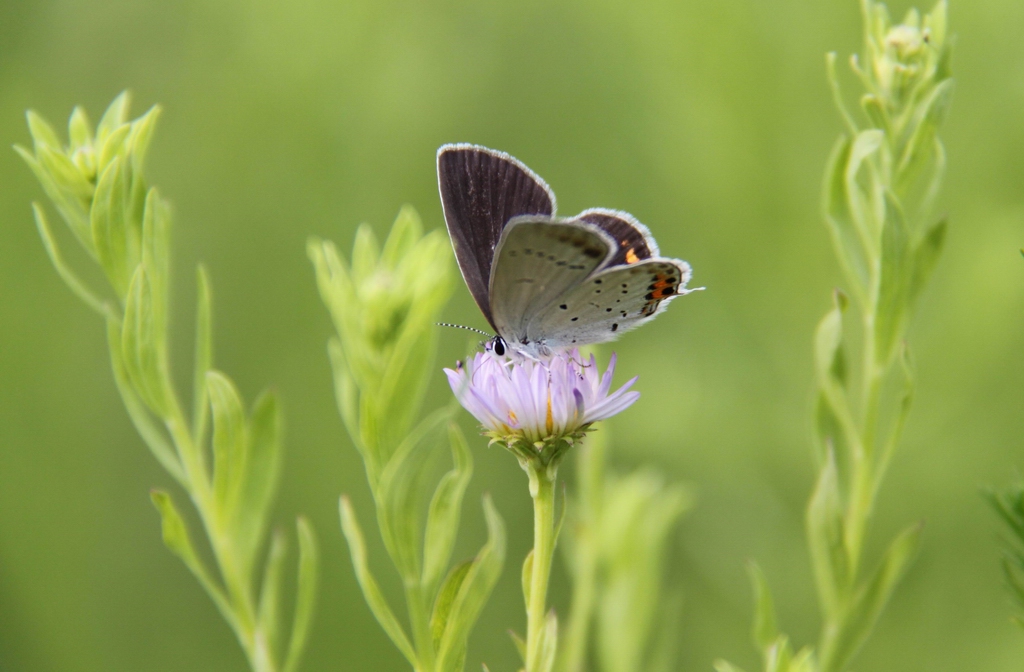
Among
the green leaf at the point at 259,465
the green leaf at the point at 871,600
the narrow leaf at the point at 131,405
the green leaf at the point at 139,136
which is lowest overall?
the green leaf at the point at 871,600

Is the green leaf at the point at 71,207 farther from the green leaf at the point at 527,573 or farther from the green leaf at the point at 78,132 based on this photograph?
the green leaf at the point at 527,573

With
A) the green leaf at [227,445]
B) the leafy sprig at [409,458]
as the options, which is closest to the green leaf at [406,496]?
the leafy sprig at [409,458]

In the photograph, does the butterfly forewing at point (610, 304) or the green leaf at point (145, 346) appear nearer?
the green leaf at point (145, 346)

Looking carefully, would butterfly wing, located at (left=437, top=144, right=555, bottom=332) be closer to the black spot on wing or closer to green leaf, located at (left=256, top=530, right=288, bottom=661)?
the black spot on wing

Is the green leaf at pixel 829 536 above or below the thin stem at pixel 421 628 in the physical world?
below

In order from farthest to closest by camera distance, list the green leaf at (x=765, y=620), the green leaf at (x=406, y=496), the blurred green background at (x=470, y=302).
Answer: the blurred green background at (x=470, y=302), the green leaf at (x=765, y=620), the green leaf at (x=406, y=496)

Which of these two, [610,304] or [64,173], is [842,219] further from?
[64,173]
